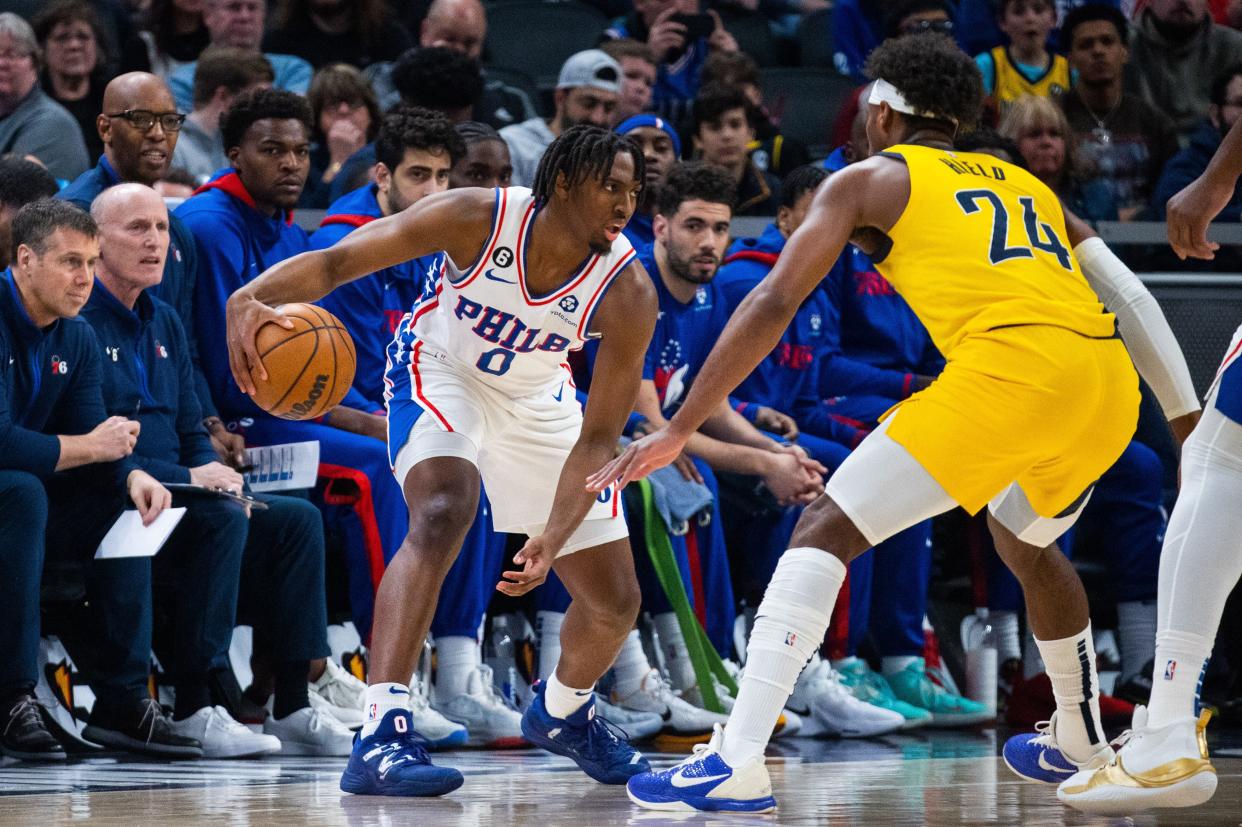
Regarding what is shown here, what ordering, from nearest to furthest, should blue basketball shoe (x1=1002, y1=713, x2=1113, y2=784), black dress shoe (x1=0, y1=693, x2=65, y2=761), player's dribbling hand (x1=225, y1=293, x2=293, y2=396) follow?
1. player's dribbling hand (x1=225, y1=293, x2=293, y2=396)
2. blue basketball shoe (x1=1002, y1=713, x2=1113, y2=784)
3. black dress shoe (x1=0, y1=693, x2=65, y2=761)

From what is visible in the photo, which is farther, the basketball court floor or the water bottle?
the water bottle

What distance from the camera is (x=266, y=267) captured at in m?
6.32

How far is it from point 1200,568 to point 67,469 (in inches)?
137

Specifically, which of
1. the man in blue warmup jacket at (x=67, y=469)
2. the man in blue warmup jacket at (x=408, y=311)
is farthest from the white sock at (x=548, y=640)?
the man in blue warmup jacket at (x=67, y=469)

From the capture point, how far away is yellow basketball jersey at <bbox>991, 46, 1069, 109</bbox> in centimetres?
906

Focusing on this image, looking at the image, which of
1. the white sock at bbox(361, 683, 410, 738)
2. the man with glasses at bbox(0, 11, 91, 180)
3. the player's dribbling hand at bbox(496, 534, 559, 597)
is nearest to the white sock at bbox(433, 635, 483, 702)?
the white sock at bbox(361, 683, 410, 738)

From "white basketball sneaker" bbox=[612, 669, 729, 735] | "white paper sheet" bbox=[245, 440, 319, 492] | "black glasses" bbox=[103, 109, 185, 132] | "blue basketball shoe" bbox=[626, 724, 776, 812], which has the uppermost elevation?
"black glasses" bbox=[103, 109, 185, 132]

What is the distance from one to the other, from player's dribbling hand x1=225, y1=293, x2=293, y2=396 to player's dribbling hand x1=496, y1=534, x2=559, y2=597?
2.51ft

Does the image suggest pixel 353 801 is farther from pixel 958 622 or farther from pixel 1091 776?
pixel 958 622

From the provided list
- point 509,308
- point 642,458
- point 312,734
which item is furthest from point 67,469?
point 642,458

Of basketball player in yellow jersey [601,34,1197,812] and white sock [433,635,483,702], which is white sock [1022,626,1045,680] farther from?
basketball player in yellow jersey [601,34,1197,812]

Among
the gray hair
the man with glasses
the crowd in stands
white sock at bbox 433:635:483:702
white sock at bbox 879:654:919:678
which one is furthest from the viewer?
the gray hair

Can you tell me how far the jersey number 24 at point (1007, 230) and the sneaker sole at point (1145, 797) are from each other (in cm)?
122

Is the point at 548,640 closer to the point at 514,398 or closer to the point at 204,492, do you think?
the point at 204,492
